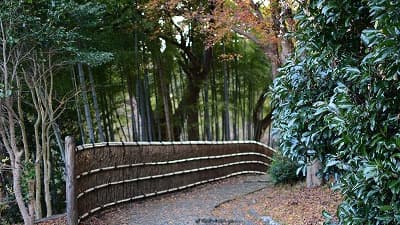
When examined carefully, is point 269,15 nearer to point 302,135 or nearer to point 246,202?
point 246,202

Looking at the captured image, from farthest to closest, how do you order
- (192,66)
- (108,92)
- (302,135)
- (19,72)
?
(192,66) < (108,92) < (19,72) < (302,135)

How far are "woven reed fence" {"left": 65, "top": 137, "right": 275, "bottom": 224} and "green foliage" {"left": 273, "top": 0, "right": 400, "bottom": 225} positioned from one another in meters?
2.66

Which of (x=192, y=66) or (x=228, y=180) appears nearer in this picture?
(x=228, y=180)

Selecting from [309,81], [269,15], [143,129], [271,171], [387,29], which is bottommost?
[271,171]

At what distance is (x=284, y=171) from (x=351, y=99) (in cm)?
461

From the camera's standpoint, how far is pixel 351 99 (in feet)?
6.40

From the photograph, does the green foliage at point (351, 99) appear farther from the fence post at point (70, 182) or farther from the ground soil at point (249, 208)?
the fence post at point (70, 182)

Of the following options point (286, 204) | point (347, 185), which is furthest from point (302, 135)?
point (286, 204)

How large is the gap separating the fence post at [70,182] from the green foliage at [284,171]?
10.8 ft

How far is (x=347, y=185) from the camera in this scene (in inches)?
80.4

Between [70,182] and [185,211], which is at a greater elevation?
[70,182]

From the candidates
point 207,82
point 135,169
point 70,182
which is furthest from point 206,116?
point 70,182

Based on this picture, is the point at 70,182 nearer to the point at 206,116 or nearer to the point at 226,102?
the point at 226,102

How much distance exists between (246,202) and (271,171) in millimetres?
948
